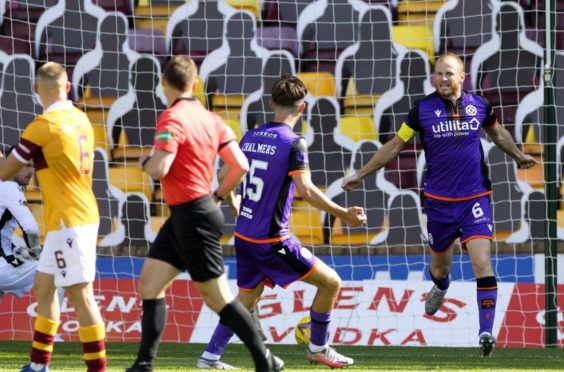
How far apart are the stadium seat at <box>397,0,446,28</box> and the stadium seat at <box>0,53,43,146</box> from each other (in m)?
3.96

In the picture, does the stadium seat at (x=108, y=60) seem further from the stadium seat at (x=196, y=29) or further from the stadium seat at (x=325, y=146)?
the stadium seat at (x=325, y=146)

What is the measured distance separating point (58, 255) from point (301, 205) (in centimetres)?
606

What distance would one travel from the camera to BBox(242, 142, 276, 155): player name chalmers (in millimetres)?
6617

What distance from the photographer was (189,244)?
5301mm

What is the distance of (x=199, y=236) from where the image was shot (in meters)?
5.29

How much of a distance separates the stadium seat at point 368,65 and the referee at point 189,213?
6.27 meters

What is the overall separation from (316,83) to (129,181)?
223 cm

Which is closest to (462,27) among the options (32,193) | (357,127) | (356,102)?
(356,102)

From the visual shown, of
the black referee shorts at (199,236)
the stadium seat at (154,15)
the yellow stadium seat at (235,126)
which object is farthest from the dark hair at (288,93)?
the stadium seat at (154,15)

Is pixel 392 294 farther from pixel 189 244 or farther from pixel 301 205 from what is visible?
pixel 189 244

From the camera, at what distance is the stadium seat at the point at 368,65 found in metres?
11.6

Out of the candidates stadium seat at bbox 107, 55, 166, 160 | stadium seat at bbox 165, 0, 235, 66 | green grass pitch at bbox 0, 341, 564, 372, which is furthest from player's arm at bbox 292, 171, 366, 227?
stadium seat at bbox 165, 0, 235, 66

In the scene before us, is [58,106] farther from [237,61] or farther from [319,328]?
[237,61]

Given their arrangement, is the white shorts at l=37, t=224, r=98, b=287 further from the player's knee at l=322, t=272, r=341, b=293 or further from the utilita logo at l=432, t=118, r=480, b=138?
the utilita logo at l=432, t=118, r=480, b=138
